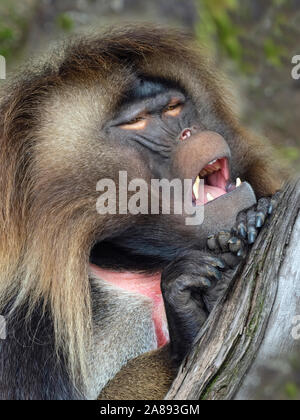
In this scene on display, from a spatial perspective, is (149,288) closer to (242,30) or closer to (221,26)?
(221,26)

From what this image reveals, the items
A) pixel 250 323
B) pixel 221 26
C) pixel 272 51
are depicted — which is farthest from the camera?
pixel 272 51

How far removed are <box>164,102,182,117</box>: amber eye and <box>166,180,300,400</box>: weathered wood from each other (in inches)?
25.9

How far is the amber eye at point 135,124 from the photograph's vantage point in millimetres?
2672

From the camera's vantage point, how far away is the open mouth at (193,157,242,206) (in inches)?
103

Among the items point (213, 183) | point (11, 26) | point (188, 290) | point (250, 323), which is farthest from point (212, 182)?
point (11, 26)

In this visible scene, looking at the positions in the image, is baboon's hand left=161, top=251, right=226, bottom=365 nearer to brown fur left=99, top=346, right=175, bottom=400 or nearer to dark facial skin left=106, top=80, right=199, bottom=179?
brown fur left=99, top=346, right=175, bottom=400

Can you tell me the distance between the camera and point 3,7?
18.9 feet

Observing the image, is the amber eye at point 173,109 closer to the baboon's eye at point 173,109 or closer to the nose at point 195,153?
the baboon's eye at point 173,109

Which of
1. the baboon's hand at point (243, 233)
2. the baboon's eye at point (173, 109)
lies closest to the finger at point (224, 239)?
the baboon's hand at point (243, 233)

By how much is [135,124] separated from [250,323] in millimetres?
854

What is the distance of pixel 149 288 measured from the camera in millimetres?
2793
